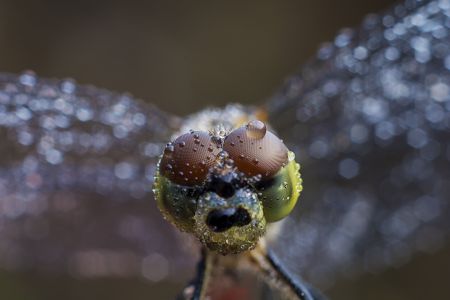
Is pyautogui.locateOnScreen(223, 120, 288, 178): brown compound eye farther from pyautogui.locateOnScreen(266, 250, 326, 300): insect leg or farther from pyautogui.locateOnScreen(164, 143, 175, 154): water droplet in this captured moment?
pyautogui.locateOnScreen(266, 250, 326, 300): insect leg

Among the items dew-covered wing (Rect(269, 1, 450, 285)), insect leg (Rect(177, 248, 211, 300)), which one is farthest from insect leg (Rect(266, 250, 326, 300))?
dew-covered wing (Rect(269, 1, 450, 285))

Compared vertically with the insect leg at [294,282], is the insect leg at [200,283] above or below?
above

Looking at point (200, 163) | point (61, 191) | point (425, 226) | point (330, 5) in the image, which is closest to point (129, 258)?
point (61, 191)

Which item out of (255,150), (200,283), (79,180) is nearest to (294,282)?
(200,283)

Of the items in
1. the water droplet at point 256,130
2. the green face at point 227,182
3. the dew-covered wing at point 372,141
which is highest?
the water droplet at point 256,130

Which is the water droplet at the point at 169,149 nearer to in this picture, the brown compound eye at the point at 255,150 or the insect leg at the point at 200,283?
the brown compound eye at the point at 255,150

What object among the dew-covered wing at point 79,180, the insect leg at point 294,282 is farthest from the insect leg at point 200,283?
the dew-covered wing at point 79,180
